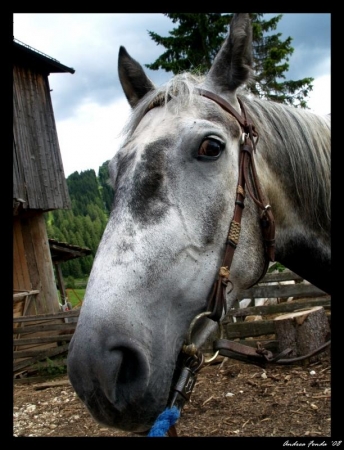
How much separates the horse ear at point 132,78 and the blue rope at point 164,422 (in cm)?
237

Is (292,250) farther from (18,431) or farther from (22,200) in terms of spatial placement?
(22,200)

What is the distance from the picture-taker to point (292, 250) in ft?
9.13

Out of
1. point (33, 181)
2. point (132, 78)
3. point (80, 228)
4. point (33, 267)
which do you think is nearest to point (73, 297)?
point (80, 228)

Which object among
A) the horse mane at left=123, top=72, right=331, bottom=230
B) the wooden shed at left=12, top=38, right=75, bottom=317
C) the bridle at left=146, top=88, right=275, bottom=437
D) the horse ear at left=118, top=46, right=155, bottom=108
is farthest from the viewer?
the wooden shed at left=12, top=38, right=75, bottom=317

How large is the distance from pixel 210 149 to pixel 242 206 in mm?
393

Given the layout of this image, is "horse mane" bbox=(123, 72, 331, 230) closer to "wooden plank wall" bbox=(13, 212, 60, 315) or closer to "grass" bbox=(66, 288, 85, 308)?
"wooden plank wall" bbox=(13, 212, 60, 315)

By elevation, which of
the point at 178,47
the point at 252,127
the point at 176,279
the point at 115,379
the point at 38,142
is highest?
the point at 178,47

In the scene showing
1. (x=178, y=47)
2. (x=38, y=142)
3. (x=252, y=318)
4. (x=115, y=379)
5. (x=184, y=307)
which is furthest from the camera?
(x=178, y=47)

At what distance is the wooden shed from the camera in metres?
11.4

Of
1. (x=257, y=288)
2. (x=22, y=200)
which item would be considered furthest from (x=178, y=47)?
(x=257, y=288)

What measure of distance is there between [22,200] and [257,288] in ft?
23.8

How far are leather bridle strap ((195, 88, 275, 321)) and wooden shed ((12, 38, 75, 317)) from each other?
31.7ft

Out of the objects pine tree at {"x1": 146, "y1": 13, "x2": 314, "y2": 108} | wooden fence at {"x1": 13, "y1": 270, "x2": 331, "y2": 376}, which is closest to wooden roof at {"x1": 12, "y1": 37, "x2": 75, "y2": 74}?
pine tree at {"x1": 146, "y1": 13, "x2": 314, "y2": 108}

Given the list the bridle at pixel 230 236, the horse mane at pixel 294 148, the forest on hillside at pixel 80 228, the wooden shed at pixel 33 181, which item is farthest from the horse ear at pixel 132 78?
the forest on hillside at pixel 80 228
